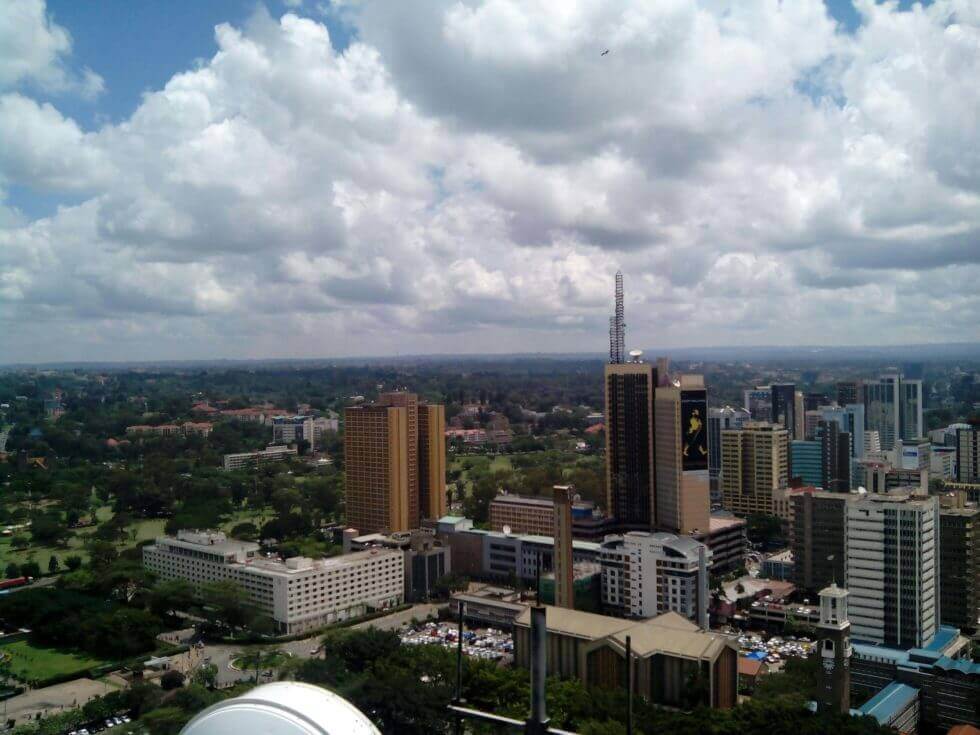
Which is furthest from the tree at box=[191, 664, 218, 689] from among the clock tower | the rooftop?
the rooftop

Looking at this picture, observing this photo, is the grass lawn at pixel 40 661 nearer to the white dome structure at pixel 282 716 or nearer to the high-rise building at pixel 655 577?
the high-rise building at pixel 655 577

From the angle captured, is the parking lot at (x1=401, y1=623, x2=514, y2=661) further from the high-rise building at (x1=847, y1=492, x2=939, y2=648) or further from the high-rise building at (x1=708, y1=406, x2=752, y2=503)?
the high-rise building at (x1=708, y1=406, x2=752, y2=503)

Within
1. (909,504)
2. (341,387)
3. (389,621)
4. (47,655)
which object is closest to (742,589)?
(909,504)

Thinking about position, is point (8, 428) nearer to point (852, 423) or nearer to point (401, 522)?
point (401, 522)

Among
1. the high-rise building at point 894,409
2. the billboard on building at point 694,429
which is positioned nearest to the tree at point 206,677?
the billboard on building at point 694,429

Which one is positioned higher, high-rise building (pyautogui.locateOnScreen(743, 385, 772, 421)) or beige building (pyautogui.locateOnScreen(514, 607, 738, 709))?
high-rise building (pyautogui.locateOnScreen(743, 385, 772, 421))

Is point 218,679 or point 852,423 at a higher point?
point 852,423

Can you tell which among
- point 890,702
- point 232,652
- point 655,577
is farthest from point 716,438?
point 232,652
